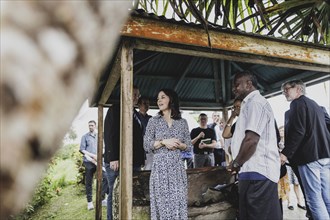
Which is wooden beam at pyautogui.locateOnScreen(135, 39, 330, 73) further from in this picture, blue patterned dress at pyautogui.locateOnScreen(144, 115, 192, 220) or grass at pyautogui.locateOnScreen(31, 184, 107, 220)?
grass at pyautogui.locateOnScreen(31, 184, 107, 220)

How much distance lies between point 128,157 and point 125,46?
3.47ft

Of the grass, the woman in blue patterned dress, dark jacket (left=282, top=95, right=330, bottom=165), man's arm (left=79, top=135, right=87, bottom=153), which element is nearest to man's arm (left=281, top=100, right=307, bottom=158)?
dark jacket (left=282, top=95, right=330, bottom=165)

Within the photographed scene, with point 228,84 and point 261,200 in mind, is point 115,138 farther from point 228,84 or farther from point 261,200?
point 228,84

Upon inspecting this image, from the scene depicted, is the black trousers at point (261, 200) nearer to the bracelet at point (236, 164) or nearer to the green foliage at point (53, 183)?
the bracelet at point (236, 164)

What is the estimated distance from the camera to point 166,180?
9.71 ft

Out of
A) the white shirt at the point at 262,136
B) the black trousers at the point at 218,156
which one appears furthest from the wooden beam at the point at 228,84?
the white shirt at the point at 262,136

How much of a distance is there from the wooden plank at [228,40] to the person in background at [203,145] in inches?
117

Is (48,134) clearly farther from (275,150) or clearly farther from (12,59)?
(275,150)

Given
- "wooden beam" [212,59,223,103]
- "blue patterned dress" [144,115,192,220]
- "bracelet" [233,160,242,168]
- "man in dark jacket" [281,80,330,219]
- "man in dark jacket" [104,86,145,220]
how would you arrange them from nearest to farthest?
"bracelet" [233,160,242,168] < "blue patterned dress" [144,115,192,220] < "man in dark jacket" [281,80,330,219] < "man in dark jacket" [104,86,145,220] < "wooden beam" [212,59,223,103]

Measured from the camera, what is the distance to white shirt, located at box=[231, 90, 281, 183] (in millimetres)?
2354

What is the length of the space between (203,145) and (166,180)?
2.83m

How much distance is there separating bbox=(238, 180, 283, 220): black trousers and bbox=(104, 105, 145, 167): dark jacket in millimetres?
1831

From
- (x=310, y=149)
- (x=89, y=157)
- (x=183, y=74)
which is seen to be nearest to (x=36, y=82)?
(x=310, y=149)

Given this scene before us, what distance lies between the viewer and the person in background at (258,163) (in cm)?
234
